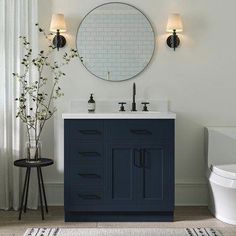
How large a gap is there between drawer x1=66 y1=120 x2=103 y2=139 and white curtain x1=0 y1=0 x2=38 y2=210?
2.20 ft

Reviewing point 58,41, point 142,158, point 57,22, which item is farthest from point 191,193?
point 57,22

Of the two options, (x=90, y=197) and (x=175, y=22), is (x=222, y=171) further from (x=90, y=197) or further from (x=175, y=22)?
(x=175, y=22)

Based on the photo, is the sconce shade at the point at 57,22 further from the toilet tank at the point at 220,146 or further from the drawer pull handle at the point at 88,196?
the toilet tank at the point at 220,146

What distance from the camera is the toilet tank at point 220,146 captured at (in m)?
4.47

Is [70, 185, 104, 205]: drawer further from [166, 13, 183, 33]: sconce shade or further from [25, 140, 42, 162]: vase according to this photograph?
[166, 13, 183, 33]: sconce shade

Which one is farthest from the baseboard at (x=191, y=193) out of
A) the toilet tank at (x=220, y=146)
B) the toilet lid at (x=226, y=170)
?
the toilet lid at (x=226, y=170)

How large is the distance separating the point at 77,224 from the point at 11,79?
1464 mm

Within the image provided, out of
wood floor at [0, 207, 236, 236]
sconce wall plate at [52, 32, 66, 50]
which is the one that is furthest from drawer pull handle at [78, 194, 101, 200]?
sconce wall plate at [52, 32, 66, 50]

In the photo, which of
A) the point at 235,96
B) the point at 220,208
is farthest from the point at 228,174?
the point at 235,96

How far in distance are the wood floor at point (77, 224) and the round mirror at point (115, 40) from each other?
1388mm

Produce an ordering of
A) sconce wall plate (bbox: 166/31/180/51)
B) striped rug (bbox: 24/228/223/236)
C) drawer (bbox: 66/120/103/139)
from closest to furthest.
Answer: striped rug (bbox: 24/228/223/236) < drawer (bbox: 66/120/103/139) < sconce wall plate (bbox: 166/31/180/51)

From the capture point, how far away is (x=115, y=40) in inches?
180

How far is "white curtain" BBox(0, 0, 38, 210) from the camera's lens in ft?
14.5

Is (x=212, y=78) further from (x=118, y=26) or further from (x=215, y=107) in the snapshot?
(x=118, y=26)
